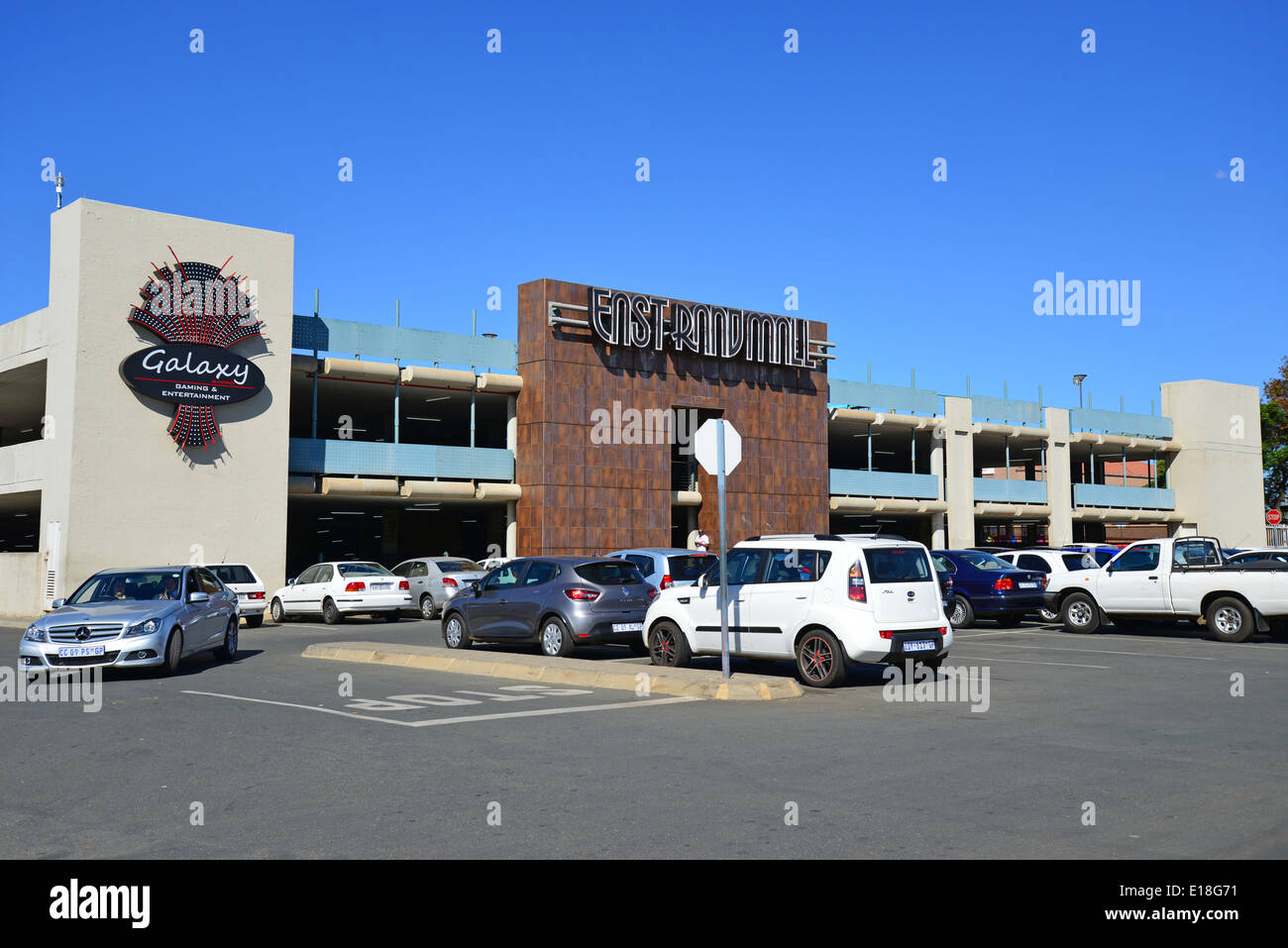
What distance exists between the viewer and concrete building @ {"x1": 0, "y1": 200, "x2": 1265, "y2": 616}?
1157 inches

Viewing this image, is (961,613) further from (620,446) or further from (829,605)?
(620,446)

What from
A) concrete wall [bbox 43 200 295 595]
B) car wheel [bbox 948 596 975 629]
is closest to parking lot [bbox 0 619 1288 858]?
car wheel [bbox 948 596 975 629]

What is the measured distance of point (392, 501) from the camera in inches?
1453

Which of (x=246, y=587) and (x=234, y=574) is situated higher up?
(x=234, y=574)

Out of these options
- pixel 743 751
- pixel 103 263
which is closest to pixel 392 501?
pixel 103 263

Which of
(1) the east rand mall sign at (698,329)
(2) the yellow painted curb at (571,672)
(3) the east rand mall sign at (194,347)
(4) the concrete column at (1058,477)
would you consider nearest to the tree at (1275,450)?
(4) the concrete column at (1058,477)

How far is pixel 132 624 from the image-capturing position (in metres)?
15.0

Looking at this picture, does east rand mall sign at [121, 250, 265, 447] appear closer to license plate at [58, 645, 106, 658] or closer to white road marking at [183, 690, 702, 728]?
license plate at [58, 645, 106, 658]

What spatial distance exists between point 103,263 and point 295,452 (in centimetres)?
734

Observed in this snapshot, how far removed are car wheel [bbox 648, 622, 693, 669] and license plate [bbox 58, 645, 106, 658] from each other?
711 centimetres

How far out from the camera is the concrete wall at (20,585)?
30078mm

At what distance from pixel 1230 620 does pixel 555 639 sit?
12.0 m

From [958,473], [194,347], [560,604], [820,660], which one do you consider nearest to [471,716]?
[820,660]
